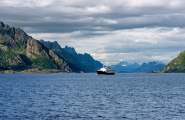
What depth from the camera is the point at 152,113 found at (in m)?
86.0

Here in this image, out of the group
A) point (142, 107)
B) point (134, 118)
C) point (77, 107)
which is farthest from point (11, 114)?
point (142, 107)

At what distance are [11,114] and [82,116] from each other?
17.6m

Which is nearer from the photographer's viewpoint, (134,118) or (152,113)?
(134,118)

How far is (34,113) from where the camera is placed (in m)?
85.5

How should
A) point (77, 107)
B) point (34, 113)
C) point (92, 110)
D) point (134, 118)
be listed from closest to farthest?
point (134, 118), point (34, 113), point (92, 110), point (77, 107)

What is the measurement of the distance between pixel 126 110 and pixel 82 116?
15372mm

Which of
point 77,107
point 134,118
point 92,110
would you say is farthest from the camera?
point 77,107

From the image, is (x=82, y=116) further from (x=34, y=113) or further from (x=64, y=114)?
(x=34, y=113)

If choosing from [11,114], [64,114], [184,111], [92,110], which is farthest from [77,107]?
[184,111]

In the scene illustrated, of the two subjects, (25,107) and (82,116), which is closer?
(82,116)

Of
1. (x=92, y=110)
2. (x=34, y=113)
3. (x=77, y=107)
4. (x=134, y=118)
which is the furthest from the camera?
(x=77, y=107)

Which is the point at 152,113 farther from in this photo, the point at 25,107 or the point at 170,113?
the point at 25,107

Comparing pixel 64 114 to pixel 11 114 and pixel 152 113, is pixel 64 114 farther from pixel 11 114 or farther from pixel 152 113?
pixel 152 113

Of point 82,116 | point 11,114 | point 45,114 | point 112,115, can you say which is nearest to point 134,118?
point 112,115
